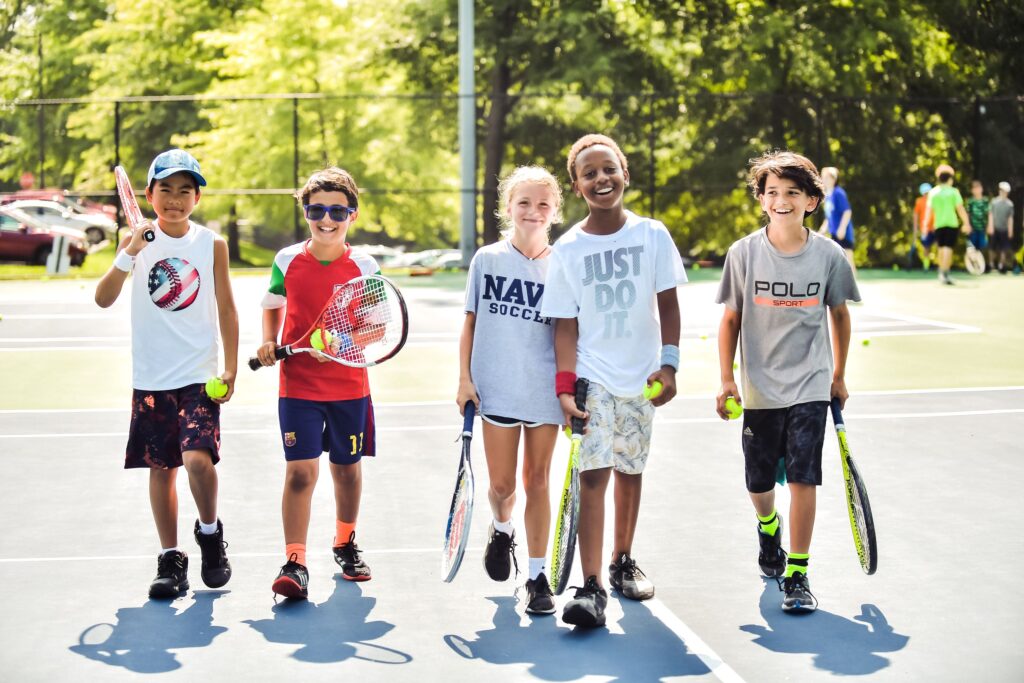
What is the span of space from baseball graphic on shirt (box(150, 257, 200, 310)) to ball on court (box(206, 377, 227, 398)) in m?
0.35

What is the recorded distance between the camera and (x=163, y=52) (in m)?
41.2

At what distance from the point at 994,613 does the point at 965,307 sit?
13250 millimetres

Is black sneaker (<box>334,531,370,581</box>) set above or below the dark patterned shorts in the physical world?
below

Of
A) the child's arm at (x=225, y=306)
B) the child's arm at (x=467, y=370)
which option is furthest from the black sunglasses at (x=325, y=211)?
the child's arm at (x=467, y=370)

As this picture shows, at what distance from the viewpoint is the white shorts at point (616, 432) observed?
17.0ft

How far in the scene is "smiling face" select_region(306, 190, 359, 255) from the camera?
18.2 ft

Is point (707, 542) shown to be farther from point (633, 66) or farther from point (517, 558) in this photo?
point (633, 66)

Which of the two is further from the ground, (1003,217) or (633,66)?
(633,66)

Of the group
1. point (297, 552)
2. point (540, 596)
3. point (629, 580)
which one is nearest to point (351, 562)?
point (297, 552)

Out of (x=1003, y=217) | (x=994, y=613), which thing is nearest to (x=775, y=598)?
(x=994, y=613)

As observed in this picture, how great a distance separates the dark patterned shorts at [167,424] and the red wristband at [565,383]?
137 cm

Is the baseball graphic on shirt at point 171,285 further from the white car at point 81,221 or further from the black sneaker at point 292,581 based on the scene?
the white car at point 81,221

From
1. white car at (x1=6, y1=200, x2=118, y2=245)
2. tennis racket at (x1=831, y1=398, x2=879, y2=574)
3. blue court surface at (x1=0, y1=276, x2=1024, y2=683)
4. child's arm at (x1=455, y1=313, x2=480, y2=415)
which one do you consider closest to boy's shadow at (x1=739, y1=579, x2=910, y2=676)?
blue court surface at (x1=0, y1=276, x2=1024, y2=683)

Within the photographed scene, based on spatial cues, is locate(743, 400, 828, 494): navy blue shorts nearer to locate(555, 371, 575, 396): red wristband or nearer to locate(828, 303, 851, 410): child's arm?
locate(828, 303, 851, 410): child's arm
